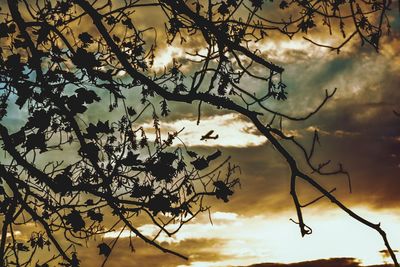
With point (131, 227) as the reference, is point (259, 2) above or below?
above

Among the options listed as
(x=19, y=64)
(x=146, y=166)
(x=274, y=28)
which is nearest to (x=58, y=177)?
(x=146, y=166)

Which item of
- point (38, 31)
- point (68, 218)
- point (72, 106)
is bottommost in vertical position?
point (68, 218)

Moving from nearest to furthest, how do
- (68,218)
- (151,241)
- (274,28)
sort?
(151,241), (274,28), (68,218)

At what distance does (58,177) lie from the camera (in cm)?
507

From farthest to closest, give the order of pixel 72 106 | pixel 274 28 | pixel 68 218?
pixel 68 218, pixel 72 106, pixel 274 28

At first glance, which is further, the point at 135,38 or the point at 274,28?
the point at 135,38

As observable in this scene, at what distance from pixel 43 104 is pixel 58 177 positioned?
935mm

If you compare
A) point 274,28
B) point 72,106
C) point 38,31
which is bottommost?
point 72,106

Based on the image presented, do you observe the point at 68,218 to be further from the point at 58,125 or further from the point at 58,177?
the point at 58,125

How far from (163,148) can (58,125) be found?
160 cm

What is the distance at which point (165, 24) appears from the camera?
568cm

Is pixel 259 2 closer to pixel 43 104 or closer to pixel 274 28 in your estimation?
pixel 274 28

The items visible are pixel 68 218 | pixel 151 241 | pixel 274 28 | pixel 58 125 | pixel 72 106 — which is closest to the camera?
pixel 151 241

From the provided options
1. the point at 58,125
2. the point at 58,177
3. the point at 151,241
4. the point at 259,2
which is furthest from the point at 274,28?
the point at 58,125
